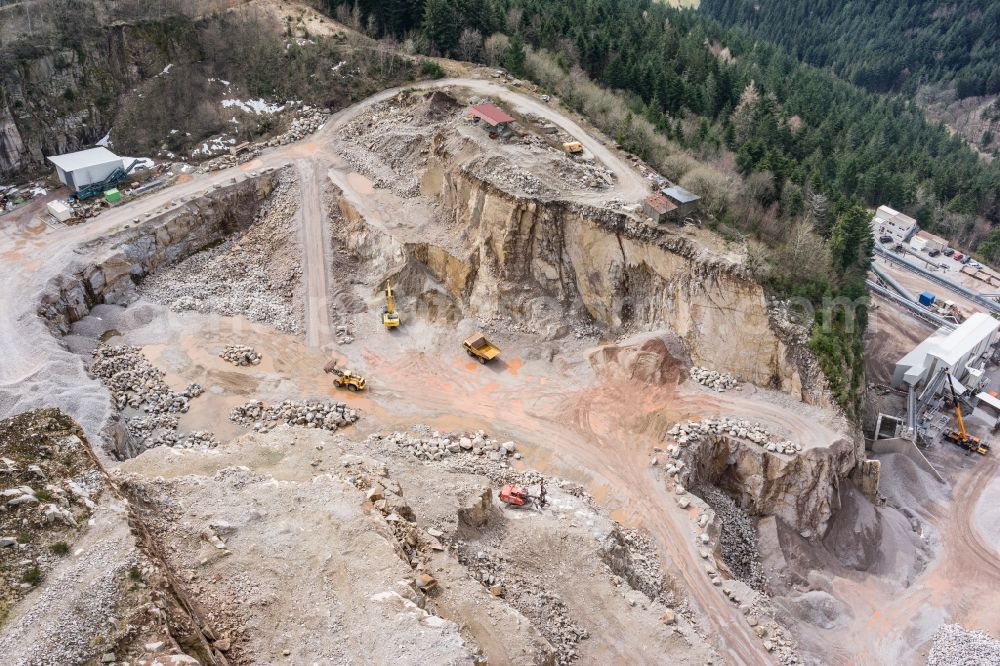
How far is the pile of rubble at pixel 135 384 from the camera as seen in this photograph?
3800 centimetres

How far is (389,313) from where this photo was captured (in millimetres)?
45594

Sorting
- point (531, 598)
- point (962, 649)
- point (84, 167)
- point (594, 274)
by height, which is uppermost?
point (84, 167)

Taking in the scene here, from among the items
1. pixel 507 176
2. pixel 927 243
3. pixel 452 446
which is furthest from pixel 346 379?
pixel 927 243

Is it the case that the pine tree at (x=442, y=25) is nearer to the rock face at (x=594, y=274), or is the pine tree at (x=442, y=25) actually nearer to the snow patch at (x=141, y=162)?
the rock face at (x=594, y=274)

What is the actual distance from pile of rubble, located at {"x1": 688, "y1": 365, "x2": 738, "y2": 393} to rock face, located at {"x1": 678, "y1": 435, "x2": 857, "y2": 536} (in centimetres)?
392

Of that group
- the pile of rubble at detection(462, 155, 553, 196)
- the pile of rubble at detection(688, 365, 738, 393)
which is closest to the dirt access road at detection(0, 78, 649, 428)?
the pile of rubble at detection(462, 155, 553, 196)

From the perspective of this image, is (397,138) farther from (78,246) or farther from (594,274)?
(78,246)

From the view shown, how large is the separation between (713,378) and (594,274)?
10.5 m

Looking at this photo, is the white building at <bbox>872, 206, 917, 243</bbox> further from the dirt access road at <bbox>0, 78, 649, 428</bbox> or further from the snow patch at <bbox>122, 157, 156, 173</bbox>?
the snow patch at <bbox>122, 157, 156, 173</bbox>

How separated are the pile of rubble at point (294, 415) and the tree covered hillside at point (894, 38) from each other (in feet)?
529

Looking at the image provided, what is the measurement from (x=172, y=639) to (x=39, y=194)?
48060 millimetres

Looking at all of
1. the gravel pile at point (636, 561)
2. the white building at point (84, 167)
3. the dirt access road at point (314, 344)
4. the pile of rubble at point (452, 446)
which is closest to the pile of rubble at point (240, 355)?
the dirt access road at point (314, 344)

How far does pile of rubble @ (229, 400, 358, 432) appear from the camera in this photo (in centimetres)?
3784

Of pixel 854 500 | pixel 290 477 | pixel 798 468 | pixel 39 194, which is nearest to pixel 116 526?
pixel 290 477
